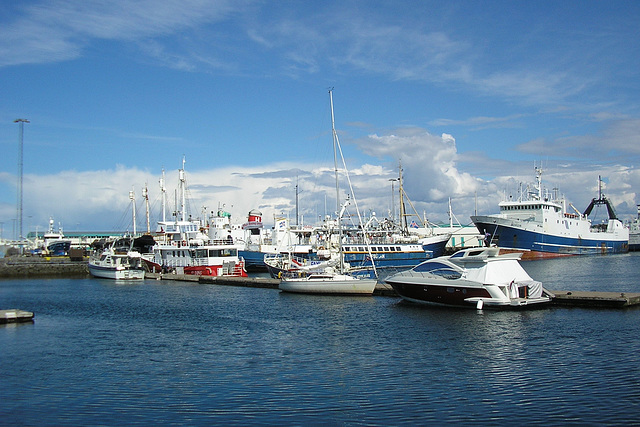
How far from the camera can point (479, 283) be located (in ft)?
109

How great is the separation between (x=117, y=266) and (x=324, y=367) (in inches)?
2135

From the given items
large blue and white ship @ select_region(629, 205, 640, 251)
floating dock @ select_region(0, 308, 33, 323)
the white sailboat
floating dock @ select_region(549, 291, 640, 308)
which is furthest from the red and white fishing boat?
large blue and white ship @ select_region(629, 205, 640, 251)

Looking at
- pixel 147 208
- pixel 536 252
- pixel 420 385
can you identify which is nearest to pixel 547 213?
pixel 536 252

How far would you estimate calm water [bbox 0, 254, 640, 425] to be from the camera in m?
15.6

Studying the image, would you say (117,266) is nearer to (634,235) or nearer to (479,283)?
(479,283)

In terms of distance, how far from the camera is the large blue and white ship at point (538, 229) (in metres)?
94.4

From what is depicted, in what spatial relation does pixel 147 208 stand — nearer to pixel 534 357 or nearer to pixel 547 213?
pixel 547 213

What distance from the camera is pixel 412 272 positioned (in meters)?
37.6

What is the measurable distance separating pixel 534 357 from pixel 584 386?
13.6 ft

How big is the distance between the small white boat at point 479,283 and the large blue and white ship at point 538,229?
187 ft

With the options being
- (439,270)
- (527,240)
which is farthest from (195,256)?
(527,240)

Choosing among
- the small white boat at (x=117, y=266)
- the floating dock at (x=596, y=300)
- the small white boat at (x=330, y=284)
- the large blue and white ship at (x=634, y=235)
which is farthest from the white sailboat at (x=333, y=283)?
the large blue and white ship at (x=634, y=235)

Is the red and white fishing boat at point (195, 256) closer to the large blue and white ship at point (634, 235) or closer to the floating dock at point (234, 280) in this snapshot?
the floating dock at point (234, 280)

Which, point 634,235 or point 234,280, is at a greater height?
point 634,235
